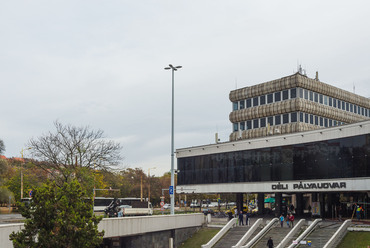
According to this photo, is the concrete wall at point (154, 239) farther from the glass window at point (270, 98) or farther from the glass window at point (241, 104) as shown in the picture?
the glass window at point (241, 104)

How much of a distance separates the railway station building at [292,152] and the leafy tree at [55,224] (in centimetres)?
2518

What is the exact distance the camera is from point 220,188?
5197 cm

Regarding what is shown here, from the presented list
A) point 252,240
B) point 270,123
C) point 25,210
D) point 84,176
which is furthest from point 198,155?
point 25,210

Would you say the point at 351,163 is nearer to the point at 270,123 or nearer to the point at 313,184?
the point at 313,184

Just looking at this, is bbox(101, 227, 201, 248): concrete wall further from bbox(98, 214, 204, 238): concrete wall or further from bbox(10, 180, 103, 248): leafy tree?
bbox(10, 180, 103, 248): leafy tree

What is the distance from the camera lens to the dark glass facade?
39363 millimetres

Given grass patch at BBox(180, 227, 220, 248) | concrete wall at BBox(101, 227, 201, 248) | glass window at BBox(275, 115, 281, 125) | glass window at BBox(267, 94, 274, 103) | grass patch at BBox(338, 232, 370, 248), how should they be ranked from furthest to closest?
glass window at BBox(267, 94, 274, 103)
glass window at BBox(275, 115, 281, 125)
grass patch at BBox(180, 227, 220, 248)
concrete wall at BBox(101, 227, 201, 248)
grass patch at BBox(338, 232, 370, 248)

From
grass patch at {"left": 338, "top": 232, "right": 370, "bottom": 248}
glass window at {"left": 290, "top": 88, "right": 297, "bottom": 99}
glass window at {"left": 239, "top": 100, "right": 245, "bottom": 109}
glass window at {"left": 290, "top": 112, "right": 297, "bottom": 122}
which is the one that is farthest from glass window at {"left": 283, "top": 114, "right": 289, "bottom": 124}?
grass patch at {"left": 338, "top": 232, "right": 370, "bottom": 248}

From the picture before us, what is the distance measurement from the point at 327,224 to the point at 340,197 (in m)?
10.5

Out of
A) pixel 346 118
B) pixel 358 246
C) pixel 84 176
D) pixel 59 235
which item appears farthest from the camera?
pixel 346 118

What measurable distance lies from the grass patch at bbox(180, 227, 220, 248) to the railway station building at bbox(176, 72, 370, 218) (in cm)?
787

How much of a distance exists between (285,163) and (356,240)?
1354cm

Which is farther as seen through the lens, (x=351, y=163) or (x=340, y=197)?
(x=340, y=197)

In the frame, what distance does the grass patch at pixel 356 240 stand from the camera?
105 ft
